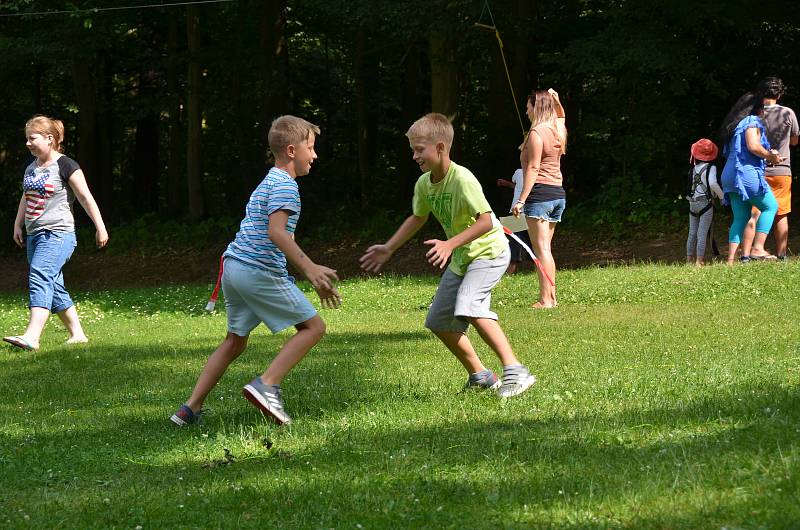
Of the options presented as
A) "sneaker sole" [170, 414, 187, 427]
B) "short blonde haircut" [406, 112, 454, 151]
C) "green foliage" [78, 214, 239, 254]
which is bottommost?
"green foliage" [78, 214, 239, 254]

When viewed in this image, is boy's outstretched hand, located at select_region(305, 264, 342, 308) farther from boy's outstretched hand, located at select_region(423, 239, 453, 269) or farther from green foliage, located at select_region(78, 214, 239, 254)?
green foliage, located at select_region(78, 214, 239, 254)

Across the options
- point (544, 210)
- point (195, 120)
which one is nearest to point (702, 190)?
point (544, 210)

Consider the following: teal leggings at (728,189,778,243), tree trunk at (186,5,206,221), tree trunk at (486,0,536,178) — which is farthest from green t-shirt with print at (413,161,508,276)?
tree trunk at (186,5,206,221)

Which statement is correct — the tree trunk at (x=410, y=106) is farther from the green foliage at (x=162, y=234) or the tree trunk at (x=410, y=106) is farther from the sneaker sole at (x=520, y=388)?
the sneaker sole at (x=520, y=388)

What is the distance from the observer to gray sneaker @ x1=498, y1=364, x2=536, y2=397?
261 inches

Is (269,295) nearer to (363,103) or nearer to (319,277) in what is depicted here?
(319,277)

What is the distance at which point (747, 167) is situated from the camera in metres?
13.7

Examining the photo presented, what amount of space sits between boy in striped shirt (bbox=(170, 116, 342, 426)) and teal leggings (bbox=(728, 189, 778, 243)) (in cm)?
890

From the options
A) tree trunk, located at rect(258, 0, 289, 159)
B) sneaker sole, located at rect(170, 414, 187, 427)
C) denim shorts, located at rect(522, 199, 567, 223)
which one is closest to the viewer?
sneaker sole, located at rect(170, 414, 187, 427)

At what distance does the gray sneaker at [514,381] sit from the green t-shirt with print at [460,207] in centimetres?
68

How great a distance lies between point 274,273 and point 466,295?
3.95ft

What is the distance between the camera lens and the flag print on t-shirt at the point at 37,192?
1032cm

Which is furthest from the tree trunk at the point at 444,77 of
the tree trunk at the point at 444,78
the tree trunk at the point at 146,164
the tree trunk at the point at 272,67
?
the tree trunk at the point at 146,164

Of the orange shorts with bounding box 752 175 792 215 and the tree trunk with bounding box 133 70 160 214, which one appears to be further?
the tree trunk with bounding box 133 70 160 214
